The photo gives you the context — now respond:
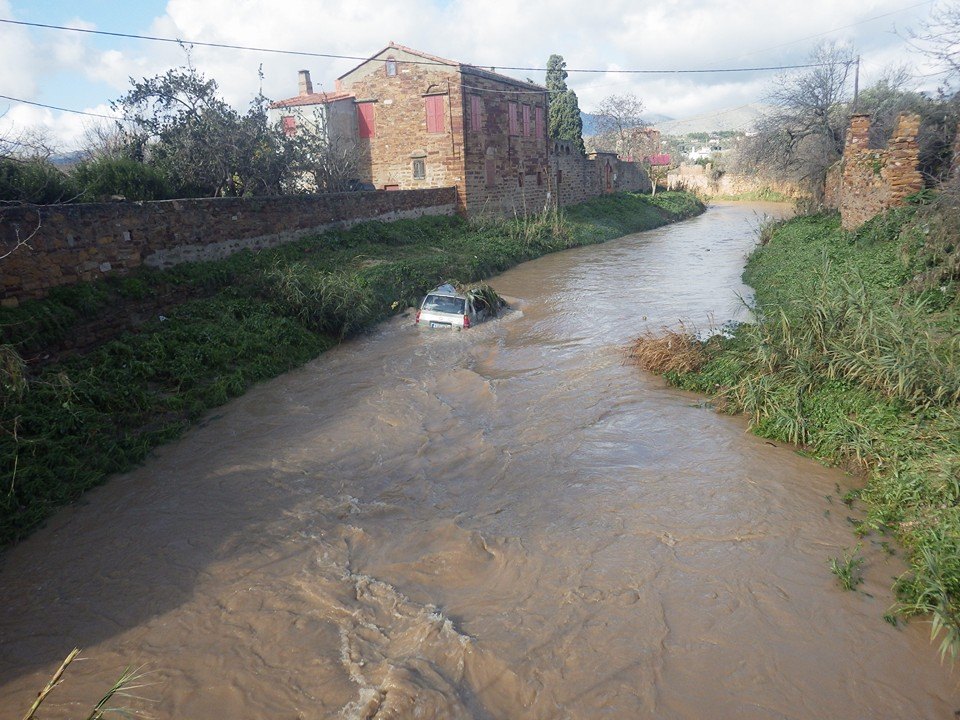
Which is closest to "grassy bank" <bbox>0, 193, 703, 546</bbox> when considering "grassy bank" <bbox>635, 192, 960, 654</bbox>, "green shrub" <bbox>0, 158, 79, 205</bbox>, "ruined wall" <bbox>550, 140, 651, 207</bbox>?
"green shrub" <bbox>0, 158, 79, 205</bbox>

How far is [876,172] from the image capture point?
1647cm

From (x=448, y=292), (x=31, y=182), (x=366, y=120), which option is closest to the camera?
(x=31, y=182)

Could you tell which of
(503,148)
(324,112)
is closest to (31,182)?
(324,112)

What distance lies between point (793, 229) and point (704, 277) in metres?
4.01

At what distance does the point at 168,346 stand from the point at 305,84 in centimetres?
2431

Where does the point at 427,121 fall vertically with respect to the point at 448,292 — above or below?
above

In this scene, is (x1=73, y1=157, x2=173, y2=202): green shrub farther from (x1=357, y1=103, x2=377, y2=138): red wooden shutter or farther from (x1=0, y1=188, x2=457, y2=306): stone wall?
(x1=357, y1=103, x2=377, y2=138): red wooden shutter

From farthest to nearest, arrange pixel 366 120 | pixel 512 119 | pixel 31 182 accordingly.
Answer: pixel 512 119 → pixel 366 120 → pixel 31 182

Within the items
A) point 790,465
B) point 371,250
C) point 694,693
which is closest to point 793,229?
point 371,250

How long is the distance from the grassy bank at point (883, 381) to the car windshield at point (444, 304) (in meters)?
4.45

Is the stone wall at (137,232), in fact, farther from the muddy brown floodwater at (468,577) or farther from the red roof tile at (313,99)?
the red roof tile at (313,99)

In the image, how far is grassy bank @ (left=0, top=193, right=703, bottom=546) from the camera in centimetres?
794

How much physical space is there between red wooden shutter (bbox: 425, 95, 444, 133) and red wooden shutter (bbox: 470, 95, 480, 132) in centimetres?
132

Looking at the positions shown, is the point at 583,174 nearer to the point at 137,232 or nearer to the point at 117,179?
the point at 117,179
